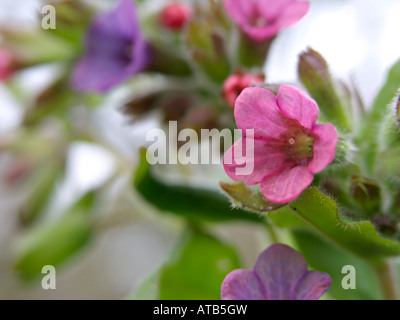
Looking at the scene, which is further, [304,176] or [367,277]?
[367,277]

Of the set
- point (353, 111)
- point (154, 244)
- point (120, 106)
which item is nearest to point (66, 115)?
point (120, 106)

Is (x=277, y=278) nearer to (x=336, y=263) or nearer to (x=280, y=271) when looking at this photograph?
(x=280, y=271)

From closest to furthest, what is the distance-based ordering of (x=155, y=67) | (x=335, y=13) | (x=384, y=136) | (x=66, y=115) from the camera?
1. (x=384, y=136)
2. (x=155, y=67)
3. (x=66, y=115)
4. (x=335, y=13)

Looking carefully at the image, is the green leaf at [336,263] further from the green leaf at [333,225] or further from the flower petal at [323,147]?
the flower petal at [323,147]

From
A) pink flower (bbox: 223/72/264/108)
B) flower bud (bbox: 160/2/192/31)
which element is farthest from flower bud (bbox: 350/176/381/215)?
flower bud (bbox: 160/2/192/31)

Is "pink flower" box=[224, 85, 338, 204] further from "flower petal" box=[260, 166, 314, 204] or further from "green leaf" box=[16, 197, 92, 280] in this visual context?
"green leaf" box=[16, 197, 92, 280]

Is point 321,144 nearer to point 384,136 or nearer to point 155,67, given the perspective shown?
point 384,136
